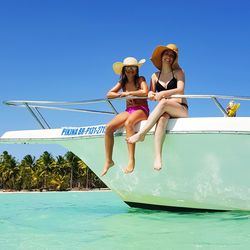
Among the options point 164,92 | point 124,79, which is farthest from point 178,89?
point 124,79

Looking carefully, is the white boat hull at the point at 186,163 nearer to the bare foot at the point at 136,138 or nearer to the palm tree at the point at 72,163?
the bare foot at the point at 136,138

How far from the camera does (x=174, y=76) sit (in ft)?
19.7

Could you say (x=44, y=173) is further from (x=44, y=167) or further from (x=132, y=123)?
(x=132, y=123)

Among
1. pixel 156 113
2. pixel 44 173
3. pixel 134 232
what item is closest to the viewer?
pixel 134 232

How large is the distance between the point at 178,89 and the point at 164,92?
0.66 ft

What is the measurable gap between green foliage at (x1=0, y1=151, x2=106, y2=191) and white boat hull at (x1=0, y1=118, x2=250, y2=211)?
50.7 m

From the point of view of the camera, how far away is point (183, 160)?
5.95m

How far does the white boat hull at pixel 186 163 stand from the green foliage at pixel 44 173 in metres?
50.7

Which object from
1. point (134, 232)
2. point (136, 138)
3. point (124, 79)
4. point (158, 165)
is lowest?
point (134, 232)

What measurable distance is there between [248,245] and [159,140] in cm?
207

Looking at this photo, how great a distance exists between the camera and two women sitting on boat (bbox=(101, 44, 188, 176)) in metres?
5.67

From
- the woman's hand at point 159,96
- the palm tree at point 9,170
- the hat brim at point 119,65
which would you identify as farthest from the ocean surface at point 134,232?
the palm tree at point 9,170

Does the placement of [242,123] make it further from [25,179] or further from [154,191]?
[25,179]

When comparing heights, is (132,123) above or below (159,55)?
below
